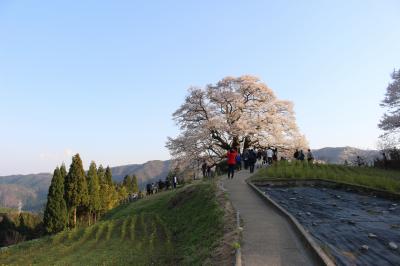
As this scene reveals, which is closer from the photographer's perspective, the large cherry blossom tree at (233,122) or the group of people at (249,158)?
the group of people at (249,158)

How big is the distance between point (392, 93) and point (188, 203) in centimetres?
3118

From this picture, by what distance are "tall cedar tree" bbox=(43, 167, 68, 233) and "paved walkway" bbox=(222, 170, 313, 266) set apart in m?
36.5

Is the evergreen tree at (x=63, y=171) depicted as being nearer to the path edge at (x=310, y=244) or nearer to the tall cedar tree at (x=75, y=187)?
the tall cedar tree at (x=75, y=187)

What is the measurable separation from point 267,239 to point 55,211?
136 feet

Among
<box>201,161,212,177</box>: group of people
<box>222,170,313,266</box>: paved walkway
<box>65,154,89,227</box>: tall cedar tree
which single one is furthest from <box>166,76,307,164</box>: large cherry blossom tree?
<box>222,170,313,266</box>: paved walkway

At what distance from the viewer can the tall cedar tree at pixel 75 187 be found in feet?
157

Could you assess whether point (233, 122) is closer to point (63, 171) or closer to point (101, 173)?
point (63, 171)

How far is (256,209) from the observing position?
13.2 meters

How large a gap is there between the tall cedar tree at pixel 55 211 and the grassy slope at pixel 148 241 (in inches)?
944

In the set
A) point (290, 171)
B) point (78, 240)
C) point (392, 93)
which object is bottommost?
point (78, 240)

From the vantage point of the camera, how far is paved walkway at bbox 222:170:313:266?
7.67 meters

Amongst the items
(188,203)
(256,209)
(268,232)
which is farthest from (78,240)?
(268,232)

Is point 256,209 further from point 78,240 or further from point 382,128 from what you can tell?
point 382,128

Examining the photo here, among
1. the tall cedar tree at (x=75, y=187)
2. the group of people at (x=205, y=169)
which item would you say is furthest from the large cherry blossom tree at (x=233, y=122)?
the tall cedar tree at (x=75, y=187)
